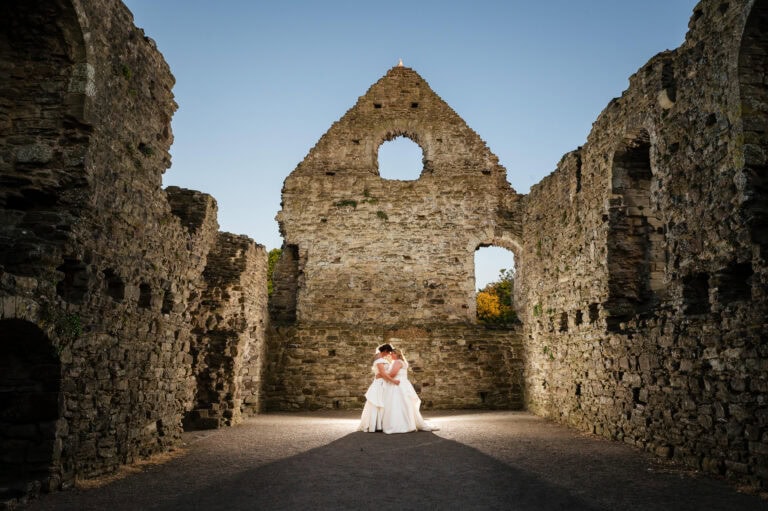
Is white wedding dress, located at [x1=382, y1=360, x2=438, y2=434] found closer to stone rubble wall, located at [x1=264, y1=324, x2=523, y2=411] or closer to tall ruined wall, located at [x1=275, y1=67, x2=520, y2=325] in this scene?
stone rubble wall, located at [x1=264, y1=324, x2=523, y2=411]

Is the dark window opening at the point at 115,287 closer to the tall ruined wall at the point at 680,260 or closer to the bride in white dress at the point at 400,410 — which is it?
the bride in white dress at the point at 400,410

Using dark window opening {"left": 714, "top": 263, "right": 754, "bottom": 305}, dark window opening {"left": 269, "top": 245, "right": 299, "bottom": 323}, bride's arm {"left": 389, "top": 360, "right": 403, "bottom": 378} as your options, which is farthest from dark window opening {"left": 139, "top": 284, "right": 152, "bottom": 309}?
dark window opening {"left": 269, "top": 245, "right": 299, "bottom": 323}

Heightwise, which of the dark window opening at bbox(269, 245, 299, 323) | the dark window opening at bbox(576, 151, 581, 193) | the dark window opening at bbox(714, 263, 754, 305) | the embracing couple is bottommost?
the embracing couple

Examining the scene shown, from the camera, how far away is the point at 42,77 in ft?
20.4

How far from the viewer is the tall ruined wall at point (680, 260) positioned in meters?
5.90

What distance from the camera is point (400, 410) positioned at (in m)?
10.3

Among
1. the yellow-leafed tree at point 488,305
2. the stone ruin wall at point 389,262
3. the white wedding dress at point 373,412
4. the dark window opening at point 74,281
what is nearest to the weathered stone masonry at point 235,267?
the dark window opening at point 74,281

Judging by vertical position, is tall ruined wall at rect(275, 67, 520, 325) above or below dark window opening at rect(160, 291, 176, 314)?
above

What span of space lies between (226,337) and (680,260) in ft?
27.5

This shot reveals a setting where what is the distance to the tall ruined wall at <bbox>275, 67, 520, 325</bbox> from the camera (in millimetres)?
15930

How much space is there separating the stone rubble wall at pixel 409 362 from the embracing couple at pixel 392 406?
361 centimetres

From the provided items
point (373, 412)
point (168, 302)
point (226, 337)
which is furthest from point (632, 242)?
point (226, 337)

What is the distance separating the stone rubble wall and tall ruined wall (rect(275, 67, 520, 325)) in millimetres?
1117

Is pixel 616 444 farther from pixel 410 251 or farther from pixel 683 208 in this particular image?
pixel 410 251
